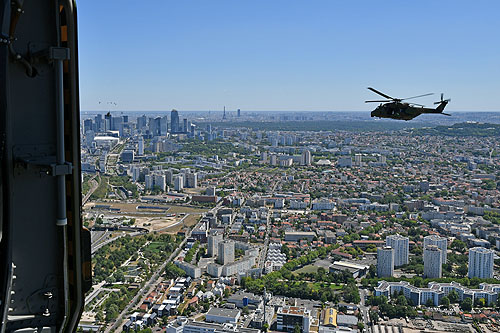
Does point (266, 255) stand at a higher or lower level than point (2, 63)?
lower

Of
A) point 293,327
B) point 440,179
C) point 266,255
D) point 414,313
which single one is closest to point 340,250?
point 266,255

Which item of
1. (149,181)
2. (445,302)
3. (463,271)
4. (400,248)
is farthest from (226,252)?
(149,181)

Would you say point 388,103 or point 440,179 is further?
point 440,179

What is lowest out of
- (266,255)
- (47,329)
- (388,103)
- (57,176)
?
(266,255)

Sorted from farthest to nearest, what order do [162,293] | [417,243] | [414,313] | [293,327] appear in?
[417,243], [162,293], [414,313], [293,327]

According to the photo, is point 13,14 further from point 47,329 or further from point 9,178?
point 47,329

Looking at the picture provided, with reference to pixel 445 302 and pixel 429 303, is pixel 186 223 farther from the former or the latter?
pixel 445 302

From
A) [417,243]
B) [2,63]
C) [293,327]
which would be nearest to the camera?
[2,63]

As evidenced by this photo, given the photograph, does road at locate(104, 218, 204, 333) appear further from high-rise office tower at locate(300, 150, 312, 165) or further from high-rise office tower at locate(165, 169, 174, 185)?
high-rise office tower at locate(300, 150, 312, 165)
